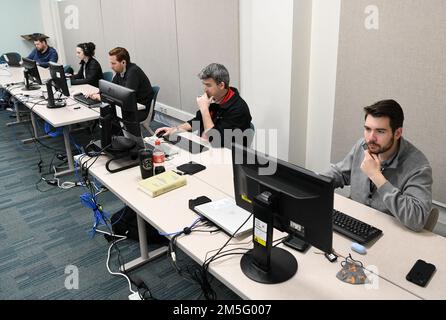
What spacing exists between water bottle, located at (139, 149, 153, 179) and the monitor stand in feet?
3.02

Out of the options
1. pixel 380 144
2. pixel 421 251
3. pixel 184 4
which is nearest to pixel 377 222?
pixel 421 251

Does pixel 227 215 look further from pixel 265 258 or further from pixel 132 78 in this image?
pixel 132 78

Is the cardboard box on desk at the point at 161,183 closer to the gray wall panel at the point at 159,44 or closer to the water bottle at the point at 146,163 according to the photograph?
the water bottle at the point at 146,163

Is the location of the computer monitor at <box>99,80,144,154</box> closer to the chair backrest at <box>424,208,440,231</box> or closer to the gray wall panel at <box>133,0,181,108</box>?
the chair backrest at <box>424,208,440,231</box>

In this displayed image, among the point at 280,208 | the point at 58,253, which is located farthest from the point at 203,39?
the point at 280,208

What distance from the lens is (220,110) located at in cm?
286

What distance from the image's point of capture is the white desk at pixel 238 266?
1320mm

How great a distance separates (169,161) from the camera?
96.7 inches

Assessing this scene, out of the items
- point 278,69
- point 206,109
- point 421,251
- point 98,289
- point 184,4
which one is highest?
point 184,4

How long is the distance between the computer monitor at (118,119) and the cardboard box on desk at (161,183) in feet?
1.20

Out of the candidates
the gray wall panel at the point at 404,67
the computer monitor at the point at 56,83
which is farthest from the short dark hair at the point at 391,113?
the computer monitor at the point at 56,83
